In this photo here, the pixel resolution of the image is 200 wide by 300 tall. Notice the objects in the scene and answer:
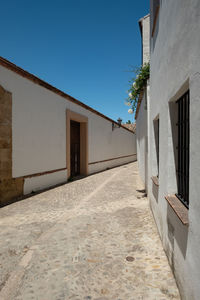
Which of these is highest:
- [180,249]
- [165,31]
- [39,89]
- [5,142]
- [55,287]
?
[39,89]

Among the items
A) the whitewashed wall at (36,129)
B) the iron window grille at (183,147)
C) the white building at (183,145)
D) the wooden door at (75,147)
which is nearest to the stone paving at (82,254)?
the white building at (183,145)

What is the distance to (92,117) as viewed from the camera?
37.7 feet

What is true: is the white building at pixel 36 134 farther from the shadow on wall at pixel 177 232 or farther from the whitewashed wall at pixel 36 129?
the shadow on wall at pixel 177 232

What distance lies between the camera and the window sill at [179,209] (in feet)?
5.98

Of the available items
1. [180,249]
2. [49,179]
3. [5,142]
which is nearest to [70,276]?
[180,249]

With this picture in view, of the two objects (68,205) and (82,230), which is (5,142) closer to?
(68,205)

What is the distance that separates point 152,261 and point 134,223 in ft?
4.38

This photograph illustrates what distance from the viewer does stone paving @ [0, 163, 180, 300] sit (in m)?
2.08

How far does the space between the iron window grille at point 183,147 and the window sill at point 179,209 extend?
0.06 metres

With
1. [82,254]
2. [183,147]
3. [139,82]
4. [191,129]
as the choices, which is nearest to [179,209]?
[183,147]

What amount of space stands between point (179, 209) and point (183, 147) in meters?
0.77

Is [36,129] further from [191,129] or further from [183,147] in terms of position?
[191,129]

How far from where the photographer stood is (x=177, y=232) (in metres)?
2.14

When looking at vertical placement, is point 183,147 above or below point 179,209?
above
